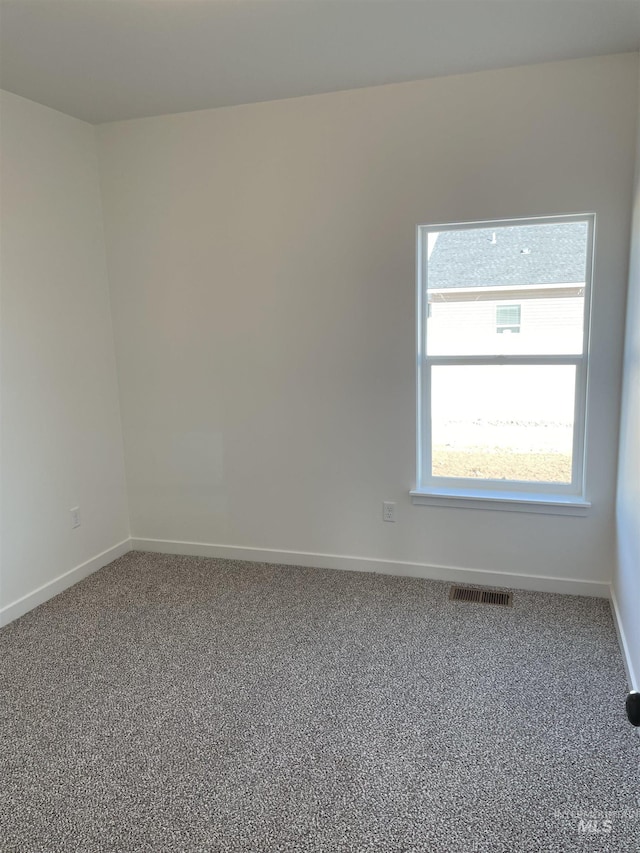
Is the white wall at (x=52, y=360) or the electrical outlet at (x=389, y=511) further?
the electrical outlet at (x=389, y=511)

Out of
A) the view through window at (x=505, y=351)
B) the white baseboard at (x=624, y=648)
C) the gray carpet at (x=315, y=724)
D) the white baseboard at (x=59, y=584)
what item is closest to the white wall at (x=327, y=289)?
the view through window at (x=505, y=351)

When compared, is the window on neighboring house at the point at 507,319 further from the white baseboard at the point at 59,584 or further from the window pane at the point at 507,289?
the white baseboard at the point at 59,584

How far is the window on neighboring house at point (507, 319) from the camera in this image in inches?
117

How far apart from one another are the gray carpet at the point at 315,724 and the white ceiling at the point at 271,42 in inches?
106

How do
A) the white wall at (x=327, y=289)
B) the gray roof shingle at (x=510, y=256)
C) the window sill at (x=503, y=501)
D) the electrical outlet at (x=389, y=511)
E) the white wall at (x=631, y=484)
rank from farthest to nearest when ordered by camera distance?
the electrical outlet at (x=389, y=511), the window sill at (x=503, y=501), the gray roof shingle at (x=510, y=256), the white wall at (x=327, y=289), the white wall at (x=631, y=484)

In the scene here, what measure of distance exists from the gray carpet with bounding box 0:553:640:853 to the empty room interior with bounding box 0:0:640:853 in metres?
0.01

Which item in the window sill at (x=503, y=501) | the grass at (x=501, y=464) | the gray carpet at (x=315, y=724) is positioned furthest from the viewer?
the grass at (x=501, y=464)

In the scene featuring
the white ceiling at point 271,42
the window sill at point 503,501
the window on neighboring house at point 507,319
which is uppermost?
the white ceiling at point 271,42

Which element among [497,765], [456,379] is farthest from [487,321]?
[497,765]

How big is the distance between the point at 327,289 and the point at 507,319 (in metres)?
1.01

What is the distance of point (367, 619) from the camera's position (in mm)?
2842

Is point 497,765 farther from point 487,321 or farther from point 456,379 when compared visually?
point 487,321

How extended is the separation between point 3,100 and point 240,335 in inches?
65.6

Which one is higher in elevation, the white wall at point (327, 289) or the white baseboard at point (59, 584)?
the white wall at point (327, 289)
